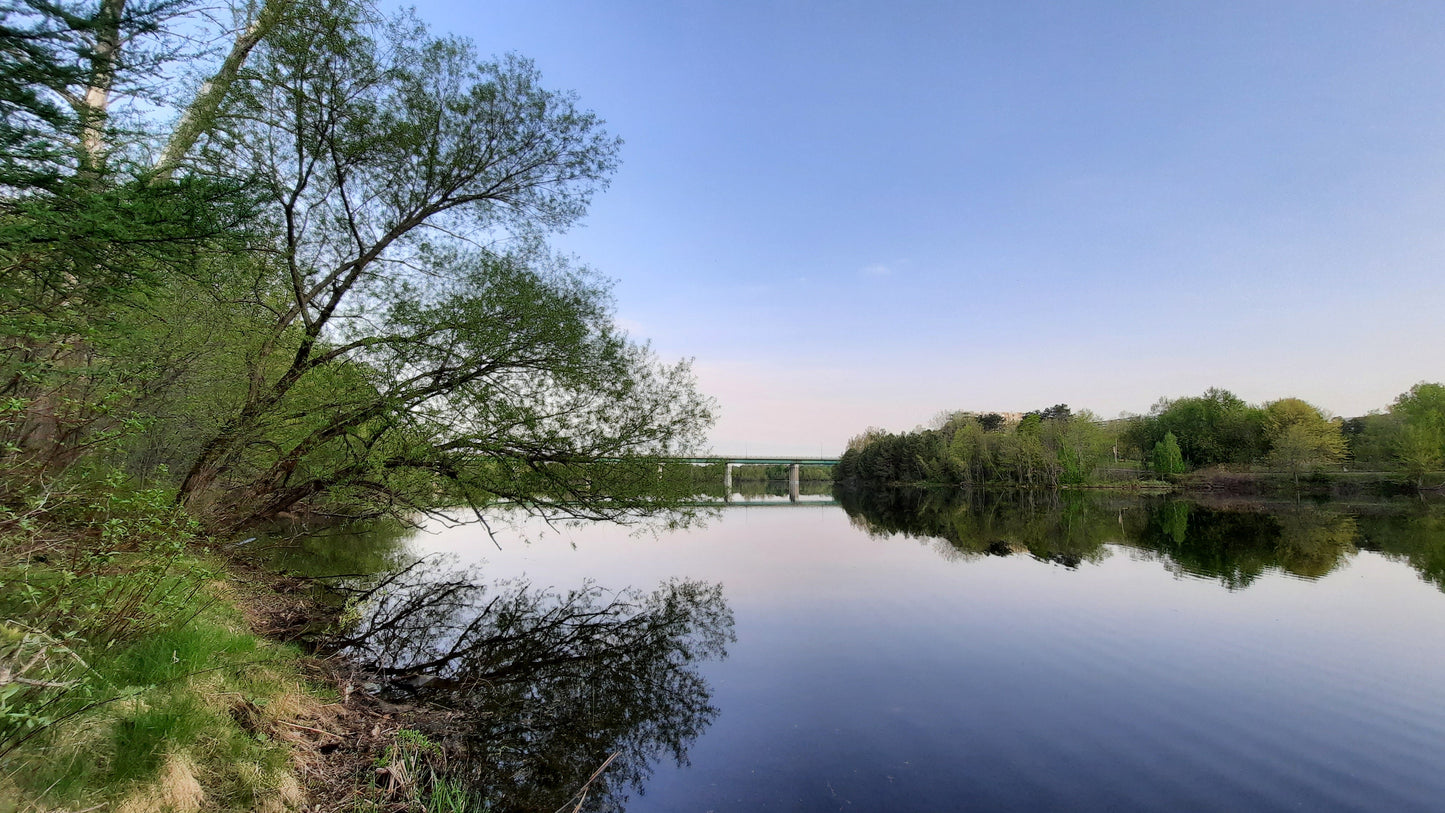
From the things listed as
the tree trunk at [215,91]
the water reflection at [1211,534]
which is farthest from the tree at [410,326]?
the water reflection at [1211,534]

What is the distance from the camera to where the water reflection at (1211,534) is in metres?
21.5

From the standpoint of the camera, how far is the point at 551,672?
34.4 feet

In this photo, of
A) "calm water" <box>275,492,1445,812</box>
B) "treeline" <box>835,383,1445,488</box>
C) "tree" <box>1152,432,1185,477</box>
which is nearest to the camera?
"calm water" <box>275,492,1445,812</box>

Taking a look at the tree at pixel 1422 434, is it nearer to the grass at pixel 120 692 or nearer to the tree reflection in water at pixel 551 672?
the tree reflection in water at pixel 551 672

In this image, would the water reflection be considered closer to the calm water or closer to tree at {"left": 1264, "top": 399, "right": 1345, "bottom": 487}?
the calm water

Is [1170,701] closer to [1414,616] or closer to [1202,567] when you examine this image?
[1414,616]

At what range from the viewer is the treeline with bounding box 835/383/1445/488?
63062mm

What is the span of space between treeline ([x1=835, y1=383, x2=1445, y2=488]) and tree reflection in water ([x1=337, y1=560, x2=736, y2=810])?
7752 cm

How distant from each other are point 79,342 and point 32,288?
693 mm

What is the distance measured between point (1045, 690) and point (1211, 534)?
2785 centimetres

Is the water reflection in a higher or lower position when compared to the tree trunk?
lower

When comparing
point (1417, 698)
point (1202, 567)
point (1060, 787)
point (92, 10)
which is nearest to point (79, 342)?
point (92, 10)

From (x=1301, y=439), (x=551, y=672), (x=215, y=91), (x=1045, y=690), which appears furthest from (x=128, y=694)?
(x=1301, y=439)

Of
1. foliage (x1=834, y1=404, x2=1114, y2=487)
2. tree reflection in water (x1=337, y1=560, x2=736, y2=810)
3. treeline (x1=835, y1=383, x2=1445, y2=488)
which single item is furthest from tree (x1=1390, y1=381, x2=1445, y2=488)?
tree reflection in water (x1=337, y1=560, x2=736, y2=810)
